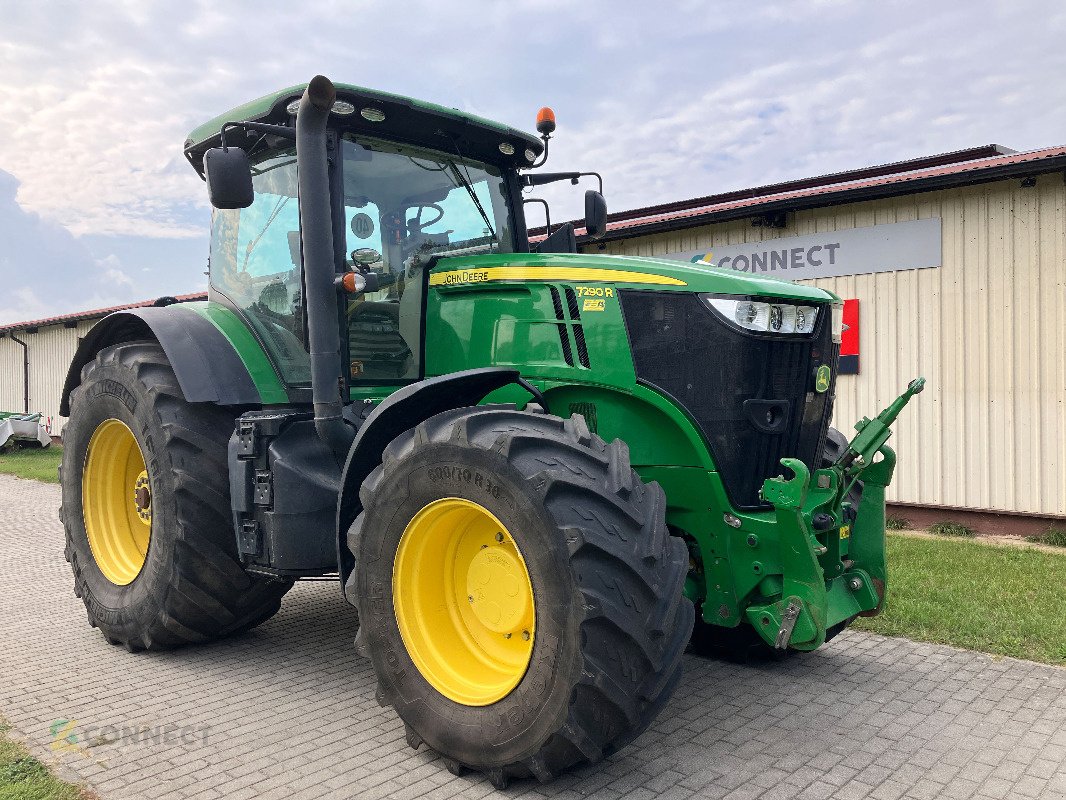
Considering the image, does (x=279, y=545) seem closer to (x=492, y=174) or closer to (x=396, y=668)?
(x=396, y=668)

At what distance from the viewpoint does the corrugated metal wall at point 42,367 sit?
21.5 m

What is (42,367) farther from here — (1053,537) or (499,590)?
(499,590)

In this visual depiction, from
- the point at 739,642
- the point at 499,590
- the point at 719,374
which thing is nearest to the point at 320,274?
the point at 499,590

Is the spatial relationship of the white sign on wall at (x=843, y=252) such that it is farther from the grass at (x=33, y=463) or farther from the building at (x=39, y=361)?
the building at (x=39, y=361)

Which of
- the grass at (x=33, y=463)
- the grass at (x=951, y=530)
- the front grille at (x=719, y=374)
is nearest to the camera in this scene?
the front grille at (x=719, y=374)

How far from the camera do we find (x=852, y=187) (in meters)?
8.77

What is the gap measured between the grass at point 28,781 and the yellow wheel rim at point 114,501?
1867 millimetres

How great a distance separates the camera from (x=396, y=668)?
3492mm

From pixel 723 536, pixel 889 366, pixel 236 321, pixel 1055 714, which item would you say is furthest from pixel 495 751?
pixel 889 366

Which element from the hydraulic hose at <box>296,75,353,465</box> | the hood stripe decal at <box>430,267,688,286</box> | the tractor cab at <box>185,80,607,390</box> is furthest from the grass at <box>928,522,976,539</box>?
the hydraulic hose at <box>296,75,353,465</box>

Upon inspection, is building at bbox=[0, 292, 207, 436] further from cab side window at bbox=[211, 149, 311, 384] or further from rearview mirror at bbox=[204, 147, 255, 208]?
rearview mirror at bbox=[204, 147, 255, 208]

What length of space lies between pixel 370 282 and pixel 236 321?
1.04 meters

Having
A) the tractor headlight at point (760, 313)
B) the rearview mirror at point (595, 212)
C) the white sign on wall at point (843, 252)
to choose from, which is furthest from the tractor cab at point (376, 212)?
the white sign on wall at point (843, 252)

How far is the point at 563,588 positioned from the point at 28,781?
6.79 ft
